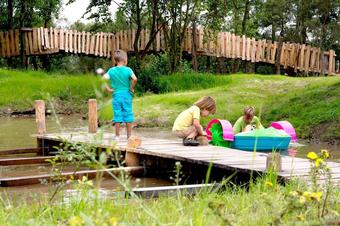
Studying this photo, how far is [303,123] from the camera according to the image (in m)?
13.7

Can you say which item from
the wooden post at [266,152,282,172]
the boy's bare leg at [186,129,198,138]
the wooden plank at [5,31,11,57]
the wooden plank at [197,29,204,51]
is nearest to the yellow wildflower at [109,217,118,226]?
the wooden post at [266,152,282,172]

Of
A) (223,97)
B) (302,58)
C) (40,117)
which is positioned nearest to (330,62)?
(302,58)

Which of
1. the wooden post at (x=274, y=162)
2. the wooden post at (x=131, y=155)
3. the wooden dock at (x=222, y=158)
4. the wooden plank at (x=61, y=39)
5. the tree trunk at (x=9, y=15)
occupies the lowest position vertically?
the wooden post at (x=131, y=155)

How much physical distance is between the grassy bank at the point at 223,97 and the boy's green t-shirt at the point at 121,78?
0.57 m

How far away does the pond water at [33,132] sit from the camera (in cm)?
1132

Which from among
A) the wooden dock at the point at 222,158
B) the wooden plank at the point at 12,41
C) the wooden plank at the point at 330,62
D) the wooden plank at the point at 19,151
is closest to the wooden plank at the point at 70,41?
the wooden plank at the point at 12,41

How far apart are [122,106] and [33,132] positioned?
554 cm

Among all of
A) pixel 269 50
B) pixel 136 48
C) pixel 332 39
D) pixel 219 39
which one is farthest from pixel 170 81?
pixel 332 39

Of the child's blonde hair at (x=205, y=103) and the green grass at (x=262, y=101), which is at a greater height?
the child's blonde hair at (x=205, y=103)

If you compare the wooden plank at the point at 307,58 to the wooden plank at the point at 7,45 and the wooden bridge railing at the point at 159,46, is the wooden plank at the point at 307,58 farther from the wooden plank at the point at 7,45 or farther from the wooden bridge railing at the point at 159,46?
the wooden plank at the point at 7,45

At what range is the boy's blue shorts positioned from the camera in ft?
32.8

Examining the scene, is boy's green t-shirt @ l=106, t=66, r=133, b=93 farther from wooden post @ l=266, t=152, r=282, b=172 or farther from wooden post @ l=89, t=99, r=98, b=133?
wooden post @ l=266, t=152, r=282, b=172

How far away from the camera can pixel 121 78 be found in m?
9.98

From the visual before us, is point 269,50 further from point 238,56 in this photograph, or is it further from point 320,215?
point 320,215
